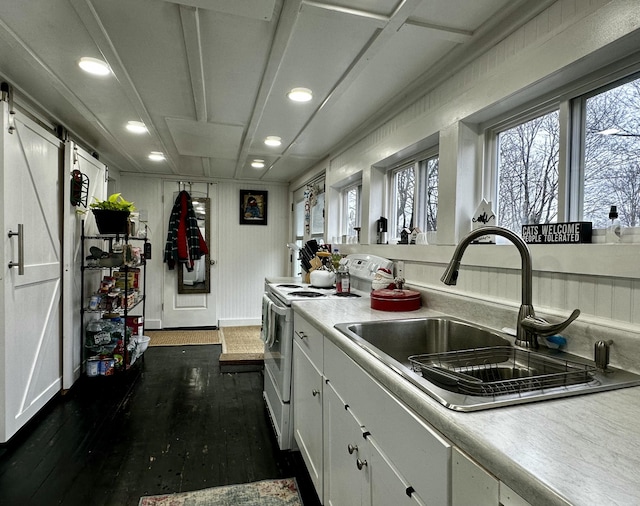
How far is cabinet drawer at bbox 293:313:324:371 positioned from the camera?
5.25 feet

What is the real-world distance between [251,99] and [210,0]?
3.35 ft

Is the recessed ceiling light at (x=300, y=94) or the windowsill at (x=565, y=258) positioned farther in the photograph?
the recessed ceiling light at (x=300, y=94)

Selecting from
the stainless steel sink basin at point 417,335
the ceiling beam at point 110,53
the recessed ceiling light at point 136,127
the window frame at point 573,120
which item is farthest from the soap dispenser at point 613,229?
the recessed ceiling light at point 136,127

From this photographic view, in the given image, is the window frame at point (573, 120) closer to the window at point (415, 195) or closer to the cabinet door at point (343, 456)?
the window at point (415, 195)

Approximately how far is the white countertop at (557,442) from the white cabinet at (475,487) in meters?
0.02

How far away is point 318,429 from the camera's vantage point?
162cm

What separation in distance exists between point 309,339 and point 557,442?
1.23m

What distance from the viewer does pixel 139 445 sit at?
7.14ft

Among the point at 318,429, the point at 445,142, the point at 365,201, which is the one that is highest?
the point at 445,142

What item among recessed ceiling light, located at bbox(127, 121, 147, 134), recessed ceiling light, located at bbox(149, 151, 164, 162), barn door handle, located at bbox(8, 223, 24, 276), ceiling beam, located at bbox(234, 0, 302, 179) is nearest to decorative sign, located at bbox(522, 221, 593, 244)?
ceiling beam, located at bbox(234, 0, 302, 179)

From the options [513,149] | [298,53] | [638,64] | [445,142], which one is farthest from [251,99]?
[638,64]

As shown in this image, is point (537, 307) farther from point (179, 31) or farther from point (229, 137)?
point (229, 137)

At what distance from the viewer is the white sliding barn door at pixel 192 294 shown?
5.07 m

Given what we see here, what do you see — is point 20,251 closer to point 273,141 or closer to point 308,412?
point 308,412
